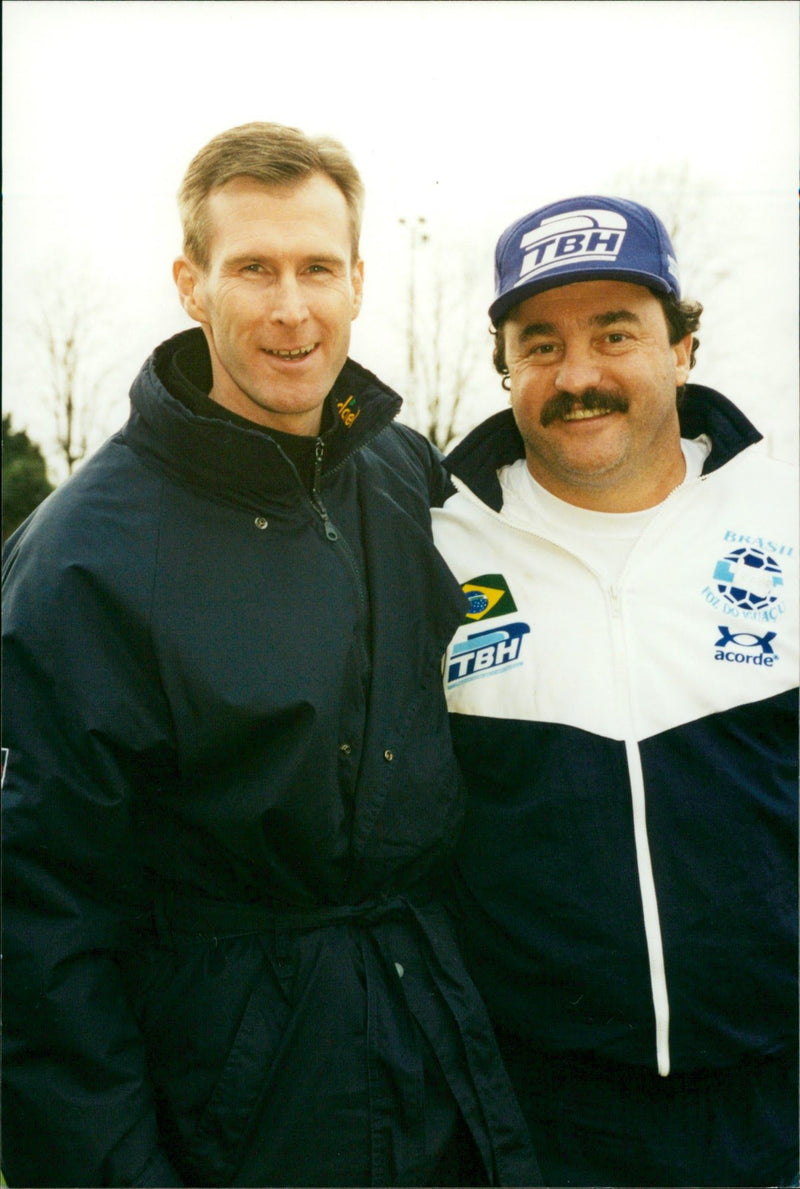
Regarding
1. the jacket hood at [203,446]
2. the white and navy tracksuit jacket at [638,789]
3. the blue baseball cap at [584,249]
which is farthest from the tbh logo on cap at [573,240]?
the jacket hood at [203,446]

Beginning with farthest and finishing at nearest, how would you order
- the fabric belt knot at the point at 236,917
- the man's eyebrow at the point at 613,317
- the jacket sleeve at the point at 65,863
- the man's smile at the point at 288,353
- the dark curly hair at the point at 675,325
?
the dark curly hair at the point at 675,325 < the man's eyebrow at the point at 613,317 < the man's smile at the point at 288,353 < the fabric belt knot at the point at 236,917 < the jacket sleeve at the point at 65,863

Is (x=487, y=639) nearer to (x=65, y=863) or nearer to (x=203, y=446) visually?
(x=203, y=446)

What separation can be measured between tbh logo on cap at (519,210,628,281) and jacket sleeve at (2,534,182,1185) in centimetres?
143

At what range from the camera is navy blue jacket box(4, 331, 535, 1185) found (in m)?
1.88

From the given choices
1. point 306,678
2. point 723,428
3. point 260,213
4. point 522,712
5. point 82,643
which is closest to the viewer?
point 82,643

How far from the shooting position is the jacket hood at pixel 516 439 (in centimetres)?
264

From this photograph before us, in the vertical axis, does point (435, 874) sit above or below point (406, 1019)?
above

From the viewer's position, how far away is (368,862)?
2.13m

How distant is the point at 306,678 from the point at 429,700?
37cm

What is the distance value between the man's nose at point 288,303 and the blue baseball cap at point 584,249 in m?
0.65

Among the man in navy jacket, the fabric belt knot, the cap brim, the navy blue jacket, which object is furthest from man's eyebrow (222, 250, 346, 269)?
the fabric belt knot

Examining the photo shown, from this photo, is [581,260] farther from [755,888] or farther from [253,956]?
[253,956]

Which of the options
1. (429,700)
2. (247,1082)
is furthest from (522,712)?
(247,1082)

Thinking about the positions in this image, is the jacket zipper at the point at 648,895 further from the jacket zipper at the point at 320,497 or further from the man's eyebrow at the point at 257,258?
the man's eyebrow at the point at 257,258
